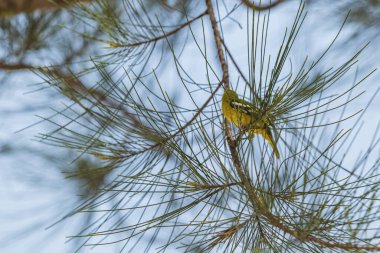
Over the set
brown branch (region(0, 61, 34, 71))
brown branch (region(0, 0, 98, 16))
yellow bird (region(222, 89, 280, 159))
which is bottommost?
yellow bird (region(222, 89, 280, 159))

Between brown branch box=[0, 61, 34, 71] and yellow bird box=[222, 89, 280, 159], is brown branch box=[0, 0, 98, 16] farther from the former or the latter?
yellow bird box=[222, 89, 280, 159]

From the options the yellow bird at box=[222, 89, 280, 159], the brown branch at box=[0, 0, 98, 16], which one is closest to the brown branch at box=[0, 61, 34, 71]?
the brown branch at box=[0, 0, 98, 16]

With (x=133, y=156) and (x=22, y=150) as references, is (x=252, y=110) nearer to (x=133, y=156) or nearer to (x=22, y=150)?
(x=133, y=156)

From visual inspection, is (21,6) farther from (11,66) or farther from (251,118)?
(251,118)

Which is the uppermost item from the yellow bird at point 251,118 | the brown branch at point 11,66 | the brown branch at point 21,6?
the brown branch at point 21,6

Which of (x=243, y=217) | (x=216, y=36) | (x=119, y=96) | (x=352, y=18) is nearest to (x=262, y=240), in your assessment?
(x=243, y=217)

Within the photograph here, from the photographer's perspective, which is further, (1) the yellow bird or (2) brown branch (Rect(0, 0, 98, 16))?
(2) brown branch (Rect(0, 0, 98, 16))

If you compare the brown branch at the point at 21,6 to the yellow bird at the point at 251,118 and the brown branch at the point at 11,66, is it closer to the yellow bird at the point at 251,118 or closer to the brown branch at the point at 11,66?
the brown branch at the point at 11,66

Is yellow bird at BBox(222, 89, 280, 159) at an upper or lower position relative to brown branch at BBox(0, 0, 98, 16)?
lower

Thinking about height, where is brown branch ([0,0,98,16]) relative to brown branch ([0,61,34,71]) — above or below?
above

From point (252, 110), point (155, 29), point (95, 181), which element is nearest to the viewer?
point (252, 110)

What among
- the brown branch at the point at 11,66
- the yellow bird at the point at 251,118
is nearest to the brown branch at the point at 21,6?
the brown branch at the point at 11,66
